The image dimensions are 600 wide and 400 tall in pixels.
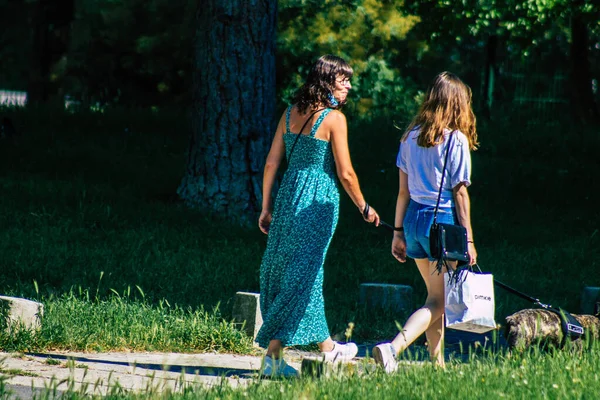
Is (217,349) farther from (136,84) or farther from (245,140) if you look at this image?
(136,84)

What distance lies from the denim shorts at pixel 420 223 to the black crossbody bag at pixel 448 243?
4.9 inches

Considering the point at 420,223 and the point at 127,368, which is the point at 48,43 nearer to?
the point at 127,368

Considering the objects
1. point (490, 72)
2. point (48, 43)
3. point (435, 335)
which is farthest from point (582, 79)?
point (435, 335)

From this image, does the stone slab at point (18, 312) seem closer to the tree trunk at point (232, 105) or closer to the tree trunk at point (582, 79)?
the tree trunk at point (232, 105)

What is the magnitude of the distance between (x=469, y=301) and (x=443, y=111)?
113 centimetres

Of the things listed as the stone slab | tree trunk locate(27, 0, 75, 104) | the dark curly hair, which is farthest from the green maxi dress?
tree trunk locate(27, 0, 75, 104)

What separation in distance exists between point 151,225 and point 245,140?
5.06ft

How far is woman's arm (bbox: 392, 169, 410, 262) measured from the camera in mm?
5898

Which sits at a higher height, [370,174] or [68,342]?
[370,174]

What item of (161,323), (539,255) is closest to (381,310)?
(161,323)

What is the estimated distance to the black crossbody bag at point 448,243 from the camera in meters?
5.45

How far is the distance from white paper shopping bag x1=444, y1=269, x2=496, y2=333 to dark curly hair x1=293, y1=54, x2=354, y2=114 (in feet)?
4.36

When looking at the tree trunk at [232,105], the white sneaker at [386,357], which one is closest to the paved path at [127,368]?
the white sneaker at [386,357]

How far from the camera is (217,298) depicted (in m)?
7.91
